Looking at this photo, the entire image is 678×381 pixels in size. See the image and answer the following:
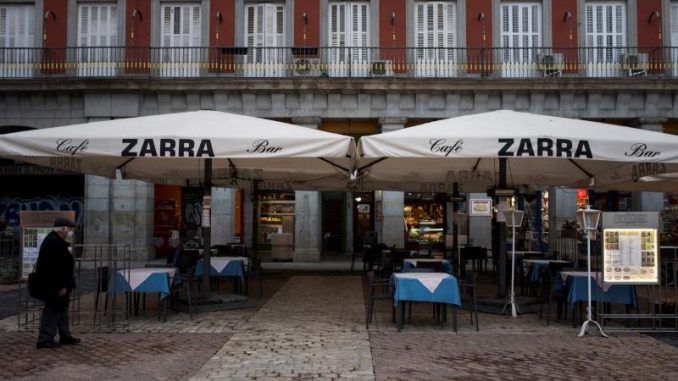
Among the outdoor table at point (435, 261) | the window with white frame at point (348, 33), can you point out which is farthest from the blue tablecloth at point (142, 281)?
the window with white frame at point (348, 33)

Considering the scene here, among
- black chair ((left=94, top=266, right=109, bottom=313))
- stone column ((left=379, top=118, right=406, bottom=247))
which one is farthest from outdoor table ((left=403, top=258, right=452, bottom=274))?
stone column ((left=379, top=118, right=406, bottom=247))

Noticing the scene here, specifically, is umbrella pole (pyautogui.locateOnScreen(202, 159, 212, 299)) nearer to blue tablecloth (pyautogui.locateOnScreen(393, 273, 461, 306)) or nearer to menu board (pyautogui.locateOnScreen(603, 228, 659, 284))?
blue tablecloth (pyautogui.locateOnScreen(393, 273, 461, 306))

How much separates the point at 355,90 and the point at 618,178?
10.3 m

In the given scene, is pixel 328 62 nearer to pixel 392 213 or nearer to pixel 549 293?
pixel 392 213

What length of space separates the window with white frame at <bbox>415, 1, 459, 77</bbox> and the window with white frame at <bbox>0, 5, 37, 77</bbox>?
13209mm

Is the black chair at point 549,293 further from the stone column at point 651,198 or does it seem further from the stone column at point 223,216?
the stone column at point 223,216

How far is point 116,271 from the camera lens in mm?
9727

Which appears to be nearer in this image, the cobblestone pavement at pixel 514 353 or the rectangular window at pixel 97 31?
the cobblestone pavement at pixel 514 353

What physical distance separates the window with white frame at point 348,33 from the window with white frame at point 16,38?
10.3 meters

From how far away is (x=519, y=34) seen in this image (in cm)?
2203

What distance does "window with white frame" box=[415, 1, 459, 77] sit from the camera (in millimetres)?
21656

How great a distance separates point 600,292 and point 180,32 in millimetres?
17299

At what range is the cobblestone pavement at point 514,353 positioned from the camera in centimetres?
712

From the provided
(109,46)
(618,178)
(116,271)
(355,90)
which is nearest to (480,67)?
(355,90)
